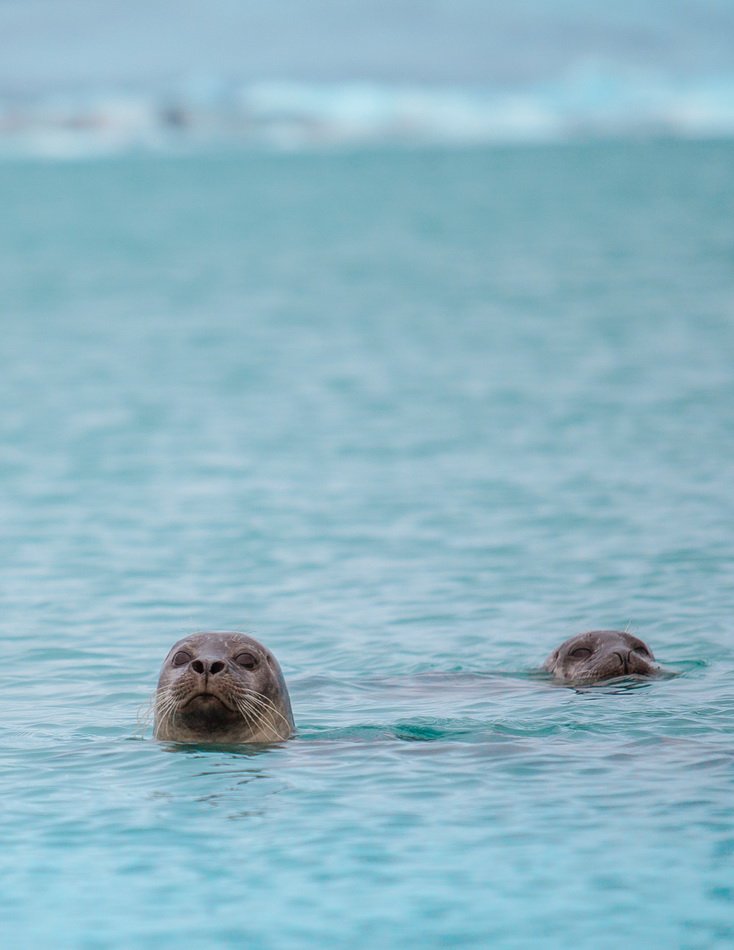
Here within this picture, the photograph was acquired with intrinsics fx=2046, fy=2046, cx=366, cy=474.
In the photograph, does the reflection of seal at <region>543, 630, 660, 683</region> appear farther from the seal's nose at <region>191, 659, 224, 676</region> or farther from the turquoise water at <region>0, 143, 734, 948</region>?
the seal's nose at <region>191, 659, 224, 676</region>

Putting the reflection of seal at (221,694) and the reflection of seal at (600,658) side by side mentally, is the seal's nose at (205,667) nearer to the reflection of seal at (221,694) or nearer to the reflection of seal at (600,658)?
the reflection of seal at (221,694)

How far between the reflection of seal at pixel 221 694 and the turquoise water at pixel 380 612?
0.17 meters

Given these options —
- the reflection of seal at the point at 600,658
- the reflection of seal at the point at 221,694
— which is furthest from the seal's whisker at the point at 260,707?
the reflection of seal at the point at 600,658

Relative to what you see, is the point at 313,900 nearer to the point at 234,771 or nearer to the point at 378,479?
the point at 234,771

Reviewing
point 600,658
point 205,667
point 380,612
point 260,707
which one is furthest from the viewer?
point 380,612

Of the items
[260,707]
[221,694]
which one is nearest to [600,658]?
[260,707]

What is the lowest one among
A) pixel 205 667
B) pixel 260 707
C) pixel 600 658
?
pixel 260 707

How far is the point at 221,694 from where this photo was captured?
11.5 metres

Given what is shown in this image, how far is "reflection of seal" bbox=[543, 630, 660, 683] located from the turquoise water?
0.23 m

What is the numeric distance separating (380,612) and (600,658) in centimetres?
333

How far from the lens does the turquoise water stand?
962 cm

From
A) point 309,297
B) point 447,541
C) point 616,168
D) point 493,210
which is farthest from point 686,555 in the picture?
point 616,168

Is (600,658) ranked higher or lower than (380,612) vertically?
lower

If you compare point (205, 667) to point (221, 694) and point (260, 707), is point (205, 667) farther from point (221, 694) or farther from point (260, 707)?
point (260, 707)
